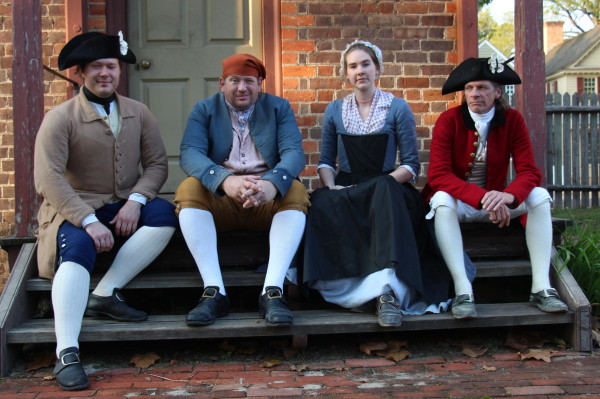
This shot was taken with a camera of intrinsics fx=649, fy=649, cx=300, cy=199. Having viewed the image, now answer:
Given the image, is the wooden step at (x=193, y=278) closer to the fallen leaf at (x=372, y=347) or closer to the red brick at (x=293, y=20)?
the fallen leaf at (x=372, y=347)

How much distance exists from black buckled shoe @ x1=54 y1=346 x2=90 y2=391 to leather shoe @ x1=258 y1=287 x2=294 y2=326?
0.86 metres

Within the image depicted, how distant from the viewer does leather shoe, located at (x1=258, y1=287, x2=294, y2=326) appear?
9.99 ft

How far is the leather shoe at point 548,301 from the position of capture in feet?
10.6

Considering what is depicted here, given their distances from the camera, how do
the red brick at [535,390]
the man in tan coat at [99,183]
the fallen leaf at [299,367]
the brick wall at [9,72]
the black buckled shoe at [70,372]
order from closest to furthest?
the red brick at [535,390] → the black buckled shoe at [70,372] → the fallen leaf at [299,367] → the man in tan coat at [99,183] → the brick wall at [9,72]

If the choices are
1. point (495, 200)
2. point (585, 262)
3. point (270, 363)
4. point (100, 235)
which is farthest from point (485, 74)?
point (100, 235)

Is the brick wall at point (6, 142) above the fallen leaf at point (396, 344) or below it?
above

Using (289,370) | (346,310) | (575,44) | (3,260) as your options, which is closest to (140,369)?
(289,370)

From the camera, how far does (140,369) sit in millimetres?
3021

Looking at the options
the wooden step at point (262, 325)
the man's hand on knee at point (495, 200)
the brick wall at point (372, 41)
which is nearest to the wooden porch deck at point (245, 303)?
the wooden step at point (262, 325)

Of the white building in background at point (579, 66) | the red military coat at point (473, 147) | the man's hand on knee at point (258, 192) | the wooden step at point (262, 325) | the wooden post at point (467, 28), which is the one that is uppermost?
the white building in background at point (579, 66)

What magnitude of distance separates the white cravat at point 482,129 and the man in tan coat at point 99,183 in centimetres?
170

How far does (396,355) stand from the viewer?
10.2 feet

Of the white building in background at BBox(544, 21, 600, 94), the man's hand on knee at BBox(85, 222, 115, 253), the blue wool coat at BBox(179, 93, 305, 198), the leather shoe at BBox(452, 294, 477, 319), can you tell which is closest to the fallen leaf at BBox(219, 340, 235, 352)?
the man's hand on knee at BBox(85, 222, 115, 253)

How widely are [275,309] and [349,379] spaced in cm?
49
